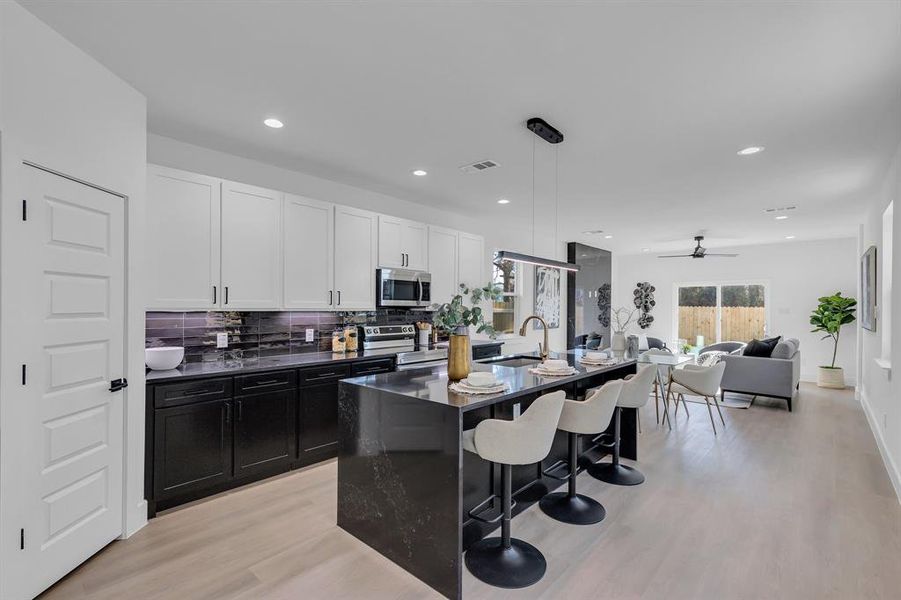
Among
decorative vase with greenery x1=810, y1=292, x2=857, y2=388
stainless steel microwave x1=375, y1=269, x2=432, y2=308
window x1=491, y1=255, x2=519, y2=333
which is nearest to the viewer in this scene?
stainless steel microwave x1=375, y1=269, x2=432, y2=308

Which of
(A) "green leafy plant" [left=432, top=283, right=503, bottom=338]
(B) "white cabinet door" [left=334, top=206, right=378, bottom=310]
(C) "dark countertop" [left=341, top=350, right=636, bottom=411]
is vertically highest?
(B) "white cabinet door" [left=334, top=206, right=378, bottom=310]

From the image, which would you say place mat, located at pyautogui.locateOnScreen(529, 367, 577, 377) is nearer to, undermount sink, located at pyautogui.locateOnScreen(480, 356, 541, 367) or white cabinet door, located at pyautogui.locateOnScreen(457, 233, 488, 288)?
undermount sink, located at pyautogui.locateOnScreen(480, 356, 541, 367)

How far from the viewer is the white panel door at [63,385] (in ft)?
6.53

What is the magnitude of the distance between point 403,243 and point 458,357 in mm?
2596

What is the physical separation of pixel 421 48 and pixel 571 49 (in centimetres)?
75

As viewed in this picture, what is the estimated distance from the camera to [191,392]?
2.96 m

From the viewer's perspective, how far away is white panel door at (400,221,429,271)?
4941 millimetres

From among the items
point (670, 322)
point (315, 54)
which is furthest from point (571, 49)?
point (670, 322)

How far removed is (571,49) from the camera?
220 centimetres

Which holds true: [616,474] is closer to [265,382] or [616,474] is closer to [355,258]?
[265,382]

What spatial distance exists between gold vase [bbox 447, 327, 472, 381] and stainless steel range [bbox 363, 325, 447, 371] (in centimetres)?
167

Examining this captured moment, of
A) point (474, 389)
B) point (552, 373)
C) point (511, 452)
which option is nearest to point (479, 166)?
point (552, 373)

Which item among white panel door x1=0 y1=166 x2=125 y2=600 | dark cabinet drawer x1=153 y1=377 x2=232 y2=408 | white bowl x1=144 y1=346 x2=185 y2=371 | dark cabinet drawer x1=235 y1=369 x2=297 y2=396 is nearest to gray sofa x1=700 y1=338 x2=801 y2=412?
dark cabinet drawer x1=235 y1=369 x2=297 y2=396

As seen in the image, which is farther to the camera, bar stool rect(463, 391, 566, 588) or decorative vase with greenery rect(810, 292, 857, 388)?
decorative vase with greenery rect(810, 292, 857, 388)
